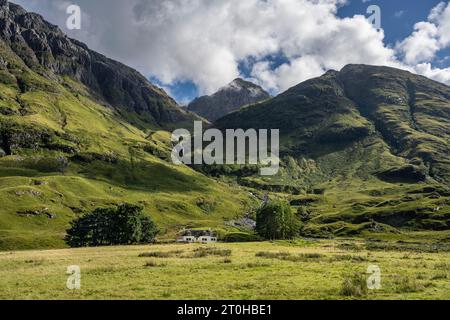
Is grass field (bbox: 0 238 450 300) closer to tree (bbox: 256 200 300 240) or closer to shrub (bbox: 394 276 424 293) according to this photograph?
shrub (bbox: 394 276 424 293)

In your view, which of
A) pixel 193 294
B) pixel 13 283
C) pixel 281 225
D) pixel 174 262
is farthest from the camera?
pixel 281 225

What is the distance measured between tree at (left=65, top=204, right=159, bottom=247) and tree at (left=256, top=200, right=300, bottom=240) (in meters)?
44.5

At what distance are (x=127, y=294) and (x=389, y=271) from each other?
29.6m

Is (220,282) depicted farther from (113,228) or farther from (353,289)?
(113,228)

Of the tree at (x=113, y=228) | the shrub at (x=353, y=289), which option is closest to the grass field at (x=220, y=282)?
the shrub at (x=353, y=289)

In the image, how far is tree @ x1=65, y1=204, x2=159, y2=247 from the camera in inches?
5930

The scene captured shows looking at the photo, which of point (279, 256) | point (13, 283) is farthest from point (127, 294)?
point (279, 256)

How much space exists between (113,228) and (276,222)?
62.2m

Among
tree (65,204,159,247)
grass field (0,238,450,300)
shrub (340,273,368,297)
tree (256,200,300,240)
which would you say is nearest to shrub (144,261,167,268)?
grass field (0,238,450,300)

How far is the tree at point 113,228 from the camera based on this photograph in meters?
151
